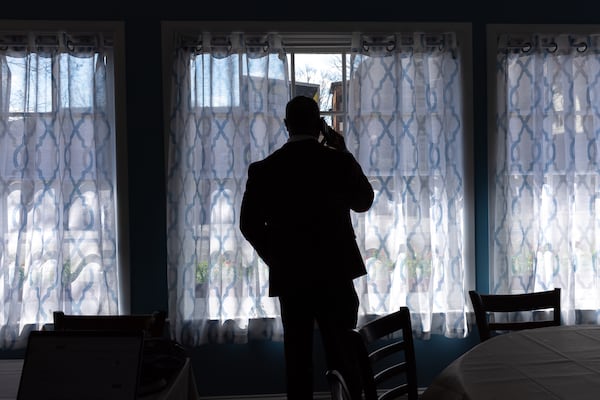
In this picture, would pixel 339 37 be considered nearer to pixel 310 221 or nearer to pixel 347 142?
pixel 347 142

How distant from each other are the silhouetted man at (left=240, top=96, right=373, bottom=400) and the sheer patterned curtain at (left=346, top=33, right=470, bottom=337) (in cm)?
92

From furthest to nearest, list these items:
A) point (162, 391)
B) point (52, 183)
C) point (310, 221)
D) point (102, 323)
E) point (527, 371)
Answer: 1. point (52, 183)
2. point (310, 221)
3. point (102, 323)
4. point (527, 371)
5. point (162, 391)

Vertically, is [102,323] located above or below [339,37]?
below

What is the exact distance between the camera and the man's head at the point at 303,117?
2.22 meters

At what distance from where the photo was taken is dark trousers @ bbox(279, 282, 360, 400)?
2236 mm

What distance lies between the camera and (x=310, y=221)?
2.20 m

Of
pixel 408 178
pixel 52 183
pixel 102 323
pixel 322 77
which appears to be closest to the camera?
pixel 102 323

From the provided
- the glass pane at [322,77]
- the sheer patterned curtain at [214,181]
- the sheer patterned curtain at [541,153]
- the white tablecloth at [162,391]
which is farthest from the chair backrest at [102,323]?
the sheer patterned curtain at [541,153]

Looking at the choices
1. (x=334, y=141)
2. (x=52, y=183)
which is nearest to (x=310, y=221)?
(x=334, y=141)

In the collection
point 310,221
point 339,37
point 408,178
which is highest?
point 339,37

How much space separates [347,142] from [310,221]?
1.09 metres

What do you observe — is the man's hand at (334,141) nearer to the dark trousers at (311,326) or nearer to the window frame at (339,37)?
the dark trousers at (311,326)

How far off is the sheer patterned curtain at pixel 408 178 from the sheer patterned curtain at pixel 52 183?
1.45 metres

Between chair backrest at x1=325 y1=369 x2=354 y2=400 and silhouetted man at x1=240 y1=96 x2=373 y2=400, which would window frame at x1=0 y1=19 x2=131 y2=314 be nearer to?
silhouetted man at x1=240 y1=96 x2=373 y2=400
